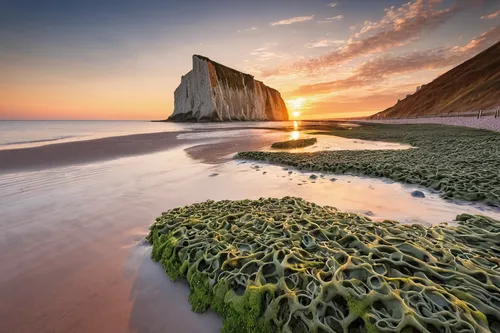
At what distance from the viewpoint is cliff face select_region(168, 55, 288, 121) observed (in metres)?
71.2

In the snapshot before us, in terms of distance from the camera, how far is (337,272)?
111 inches

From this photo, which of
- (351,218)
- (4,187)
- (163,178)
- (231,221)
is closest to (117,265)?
(231,221)

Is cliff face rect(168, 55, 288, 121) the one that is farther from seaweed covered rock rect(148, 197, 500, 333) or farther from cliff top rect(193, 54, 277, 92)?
seaweed covered rock rect(148, 197, 500, 333)

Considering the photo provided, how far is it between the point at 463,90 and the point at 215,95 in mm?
88022

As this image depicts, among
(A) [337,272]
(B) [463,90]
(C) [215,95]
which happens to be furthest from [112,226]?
(B) [463,90]

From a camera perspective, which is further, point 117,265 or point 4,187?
point 4,187

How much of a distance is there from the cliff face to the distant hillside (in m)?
66.0

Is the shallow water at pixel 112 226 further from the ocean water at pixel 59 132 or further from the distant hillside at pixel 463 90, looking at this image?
the distant hillside at pixel 463 90

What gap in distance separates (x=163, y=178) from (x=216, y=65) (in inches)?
3018

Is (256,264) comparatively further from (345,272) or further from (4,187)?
(4,187)

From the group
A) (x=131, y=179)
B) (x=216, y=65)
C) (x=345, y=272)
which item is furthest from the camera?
(x=216, y=65)

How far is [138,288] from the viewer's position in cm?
362

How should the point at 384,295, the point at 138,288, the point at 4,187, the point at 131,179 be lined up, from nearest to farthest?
the point at 384,295, the point at 138,288, the point at 4,187, the point at 131,179

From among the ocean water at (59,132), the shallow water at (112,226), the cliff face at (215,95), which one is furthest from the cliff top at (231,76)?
the shallow water at (112,226)
